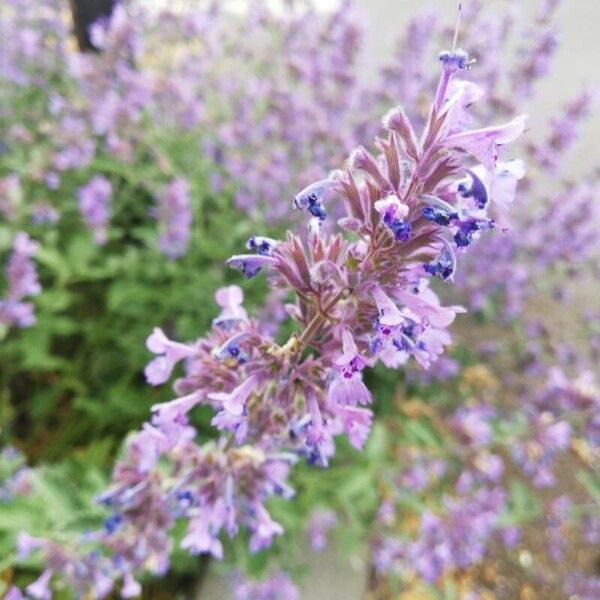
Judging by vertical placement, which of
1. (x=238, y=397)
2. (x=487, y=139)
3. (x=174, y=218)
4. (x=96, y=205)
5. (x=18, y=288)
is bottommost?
(x=238, y=397)

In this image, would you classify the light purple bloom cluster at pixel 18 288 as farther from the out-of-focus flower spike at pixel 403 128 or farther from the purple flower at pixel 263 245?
the out-of-focus flower spike at pixel 403 128

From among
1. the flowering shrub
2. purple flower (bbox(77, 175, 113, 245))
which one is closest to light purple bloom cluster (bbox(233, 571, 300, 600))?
the flowering shrub

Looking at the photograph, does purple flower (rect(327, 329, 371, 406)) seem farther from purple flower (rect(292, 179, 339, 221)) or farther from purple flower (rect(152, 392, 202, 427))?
purple flower (rect(152, 392, 202, 427))

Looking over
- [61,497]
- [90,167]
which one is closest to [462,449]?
[61,497]

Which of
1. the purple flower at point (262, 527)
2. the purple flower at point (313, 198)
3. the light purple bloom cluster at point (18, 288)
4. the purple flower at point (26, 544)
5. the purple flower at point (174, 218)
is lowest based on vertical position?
the purple flower at point (262, 527)

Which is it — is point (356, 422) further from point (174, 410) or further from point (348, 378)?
point (174, 410)

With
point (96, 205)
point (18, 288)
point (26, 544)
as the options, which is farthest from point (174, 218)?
point (26, 544)

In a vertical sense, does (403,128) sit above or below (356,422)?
above

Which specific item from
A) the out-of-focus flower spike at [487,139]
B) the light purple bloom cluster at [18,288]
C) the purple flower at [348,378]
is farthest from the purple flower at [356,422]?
the light purple bloom cluster at [18,288]

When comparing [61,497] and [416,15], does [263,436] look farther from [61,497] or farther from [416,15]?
[416,15]

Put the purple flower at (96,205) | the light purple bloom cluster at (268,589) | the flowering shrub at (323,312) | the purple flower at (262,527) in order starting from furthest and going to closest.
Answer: the purple flower at (96,205) → the light purple bloom cluster at (268,589) → the purple flower at (262,527) → the flowering shrub at (323,312)

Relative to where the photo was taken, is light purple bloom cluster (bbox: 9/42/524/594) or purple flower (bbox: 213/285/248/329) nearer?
light purple bloom cluster (bbox: 9/42/524/594)
